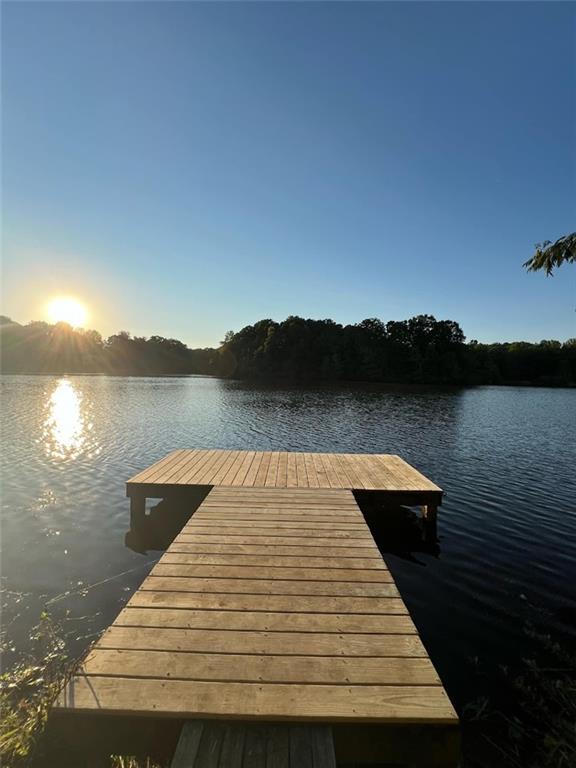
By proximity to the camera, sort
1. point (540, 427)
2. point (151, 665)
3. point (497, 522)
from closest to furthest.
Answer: point (151, 665)
point (497, 522)
point (540, 427)

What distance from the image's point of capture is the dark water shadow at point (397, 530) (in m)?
7.32

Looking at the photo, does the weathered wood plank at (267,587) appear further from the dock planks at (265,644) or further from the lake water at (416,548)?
the lake water at (416,548)

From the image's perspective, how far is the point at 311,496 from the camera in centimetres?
722

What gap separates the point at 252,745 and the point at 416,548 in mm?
5752

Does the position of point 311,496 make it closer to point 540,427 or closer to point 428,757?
point 428,757

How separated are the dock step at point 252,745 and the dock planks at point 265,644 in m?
0.07

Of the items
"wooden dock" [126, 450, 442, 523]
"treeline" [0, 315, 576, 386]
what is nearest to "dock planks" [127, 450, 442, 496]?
"wooden dock" [126, 450, 442, 523]

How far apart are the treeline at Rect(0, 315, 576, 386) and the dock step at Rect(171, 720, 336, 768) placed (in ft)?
241

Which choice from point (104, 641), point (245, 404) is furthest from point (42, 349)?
point (104, 641)

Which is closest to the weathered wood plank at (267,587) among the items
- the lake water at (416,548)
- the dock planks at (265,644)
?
the dock planks at (265,644)

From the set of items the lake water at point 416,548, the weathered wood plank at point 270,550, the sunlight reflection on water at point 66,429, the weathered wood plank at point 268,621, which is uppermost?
the weathered wood plank at point 268,621

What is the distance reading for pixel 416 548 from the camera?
739cm

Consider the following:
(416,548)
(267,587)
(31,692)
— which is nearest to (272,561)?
(267,587)

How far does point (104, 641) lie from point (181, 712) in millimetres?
947
